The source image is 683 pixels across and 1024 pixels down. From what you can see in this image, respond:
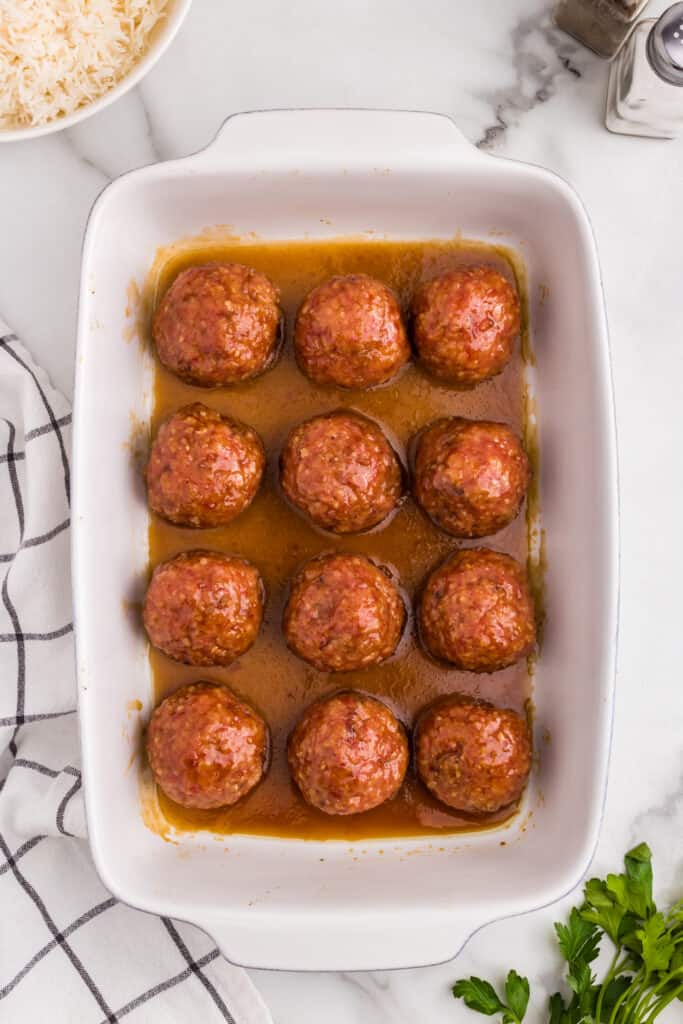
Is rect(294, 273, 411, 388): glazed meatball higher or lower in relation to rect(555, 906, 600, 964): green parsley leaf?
higher

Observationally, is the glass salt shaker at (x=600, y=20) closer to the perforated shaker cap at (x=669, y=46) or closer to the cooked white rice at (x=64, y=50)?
the perforated shaker cap at (x=669, y=46)

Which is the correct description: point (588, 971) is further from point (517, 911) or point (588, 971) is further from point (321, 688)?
point (321, 688)

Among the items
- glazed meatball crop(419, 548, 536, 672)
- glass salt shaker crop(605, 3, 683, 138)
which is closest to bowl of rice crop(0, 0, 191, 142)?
glass salt shaker crop(605, 3, 683, 138)

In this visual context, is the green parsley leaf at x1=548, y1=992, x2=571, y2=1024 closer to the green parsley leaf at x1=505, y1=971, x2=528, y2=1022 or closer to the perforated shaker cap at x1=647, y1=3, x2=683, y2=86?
the green parsley leaf at x1=505, y1=971, x2=528, y2=1022

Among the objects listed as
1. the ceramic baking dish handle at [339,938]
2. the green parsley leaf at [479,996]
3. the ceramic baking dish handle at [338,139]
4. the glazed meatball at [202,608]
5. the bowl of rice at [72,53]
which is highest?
the bowl of rice at [72,53]

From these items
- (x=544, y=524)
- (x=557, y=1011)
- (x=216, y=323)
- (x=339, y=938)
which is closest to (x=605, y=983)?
(x=557, y=1011)

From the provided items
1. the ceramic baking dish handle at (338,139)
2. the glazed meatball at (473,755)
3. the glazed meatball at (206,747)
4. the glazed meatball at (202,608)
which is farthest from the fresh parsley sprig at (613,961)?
the ceramic baking dish handle at (338,139)
